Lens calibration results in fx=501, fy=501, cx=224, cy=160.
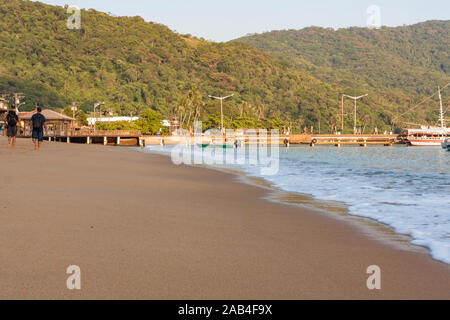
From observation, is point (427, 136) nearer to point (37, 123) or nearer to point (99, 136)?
point (99, 136)

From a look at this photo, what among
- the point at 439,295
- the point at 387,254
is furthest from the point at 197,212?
the point at 439,295

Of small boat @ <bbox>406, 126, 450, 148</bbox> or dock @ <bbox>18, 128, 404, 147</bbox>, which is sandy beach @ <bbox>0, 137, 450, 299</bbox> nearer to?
dock @ <bbox>18, 128, 404, 147</bbox>

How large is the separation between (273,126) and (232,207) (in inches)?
6179

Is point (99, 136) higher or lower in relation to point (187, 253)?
higher

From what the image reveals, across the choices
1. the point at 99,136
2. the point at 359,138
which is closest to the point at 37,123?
the point at 99,136

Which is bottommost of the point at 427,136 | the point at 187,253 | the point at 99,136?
the point at 187,253

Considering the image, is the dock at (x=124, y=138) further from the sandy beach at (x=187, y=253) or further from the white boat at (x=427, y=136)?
the sandy beach at (x=187, y=253)

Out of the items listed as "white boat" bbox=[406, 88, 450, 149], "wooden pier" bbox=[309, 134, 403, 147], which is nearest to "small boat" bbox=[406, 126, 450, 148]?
"white boat" bbox=[406, 88, 450, 149]

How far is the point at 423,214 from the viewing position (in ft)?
35.8

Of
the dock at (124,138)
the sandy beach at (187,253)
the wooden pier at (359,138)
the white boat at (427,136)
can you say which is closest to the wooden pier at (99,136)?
the dock at (124,138)

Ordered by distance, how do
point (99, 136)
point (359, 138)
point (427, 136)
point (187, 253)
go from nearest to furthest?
point (187, 253) < point (99, 136) < point (359, 138) < point (427, 136)

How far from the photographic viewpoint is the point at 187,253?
20.3 feet

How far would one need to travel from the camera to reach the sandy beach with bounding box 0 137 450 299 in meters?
4.81

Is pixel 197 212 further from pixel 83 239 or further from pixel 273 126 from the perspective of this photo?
pixel 273 126
